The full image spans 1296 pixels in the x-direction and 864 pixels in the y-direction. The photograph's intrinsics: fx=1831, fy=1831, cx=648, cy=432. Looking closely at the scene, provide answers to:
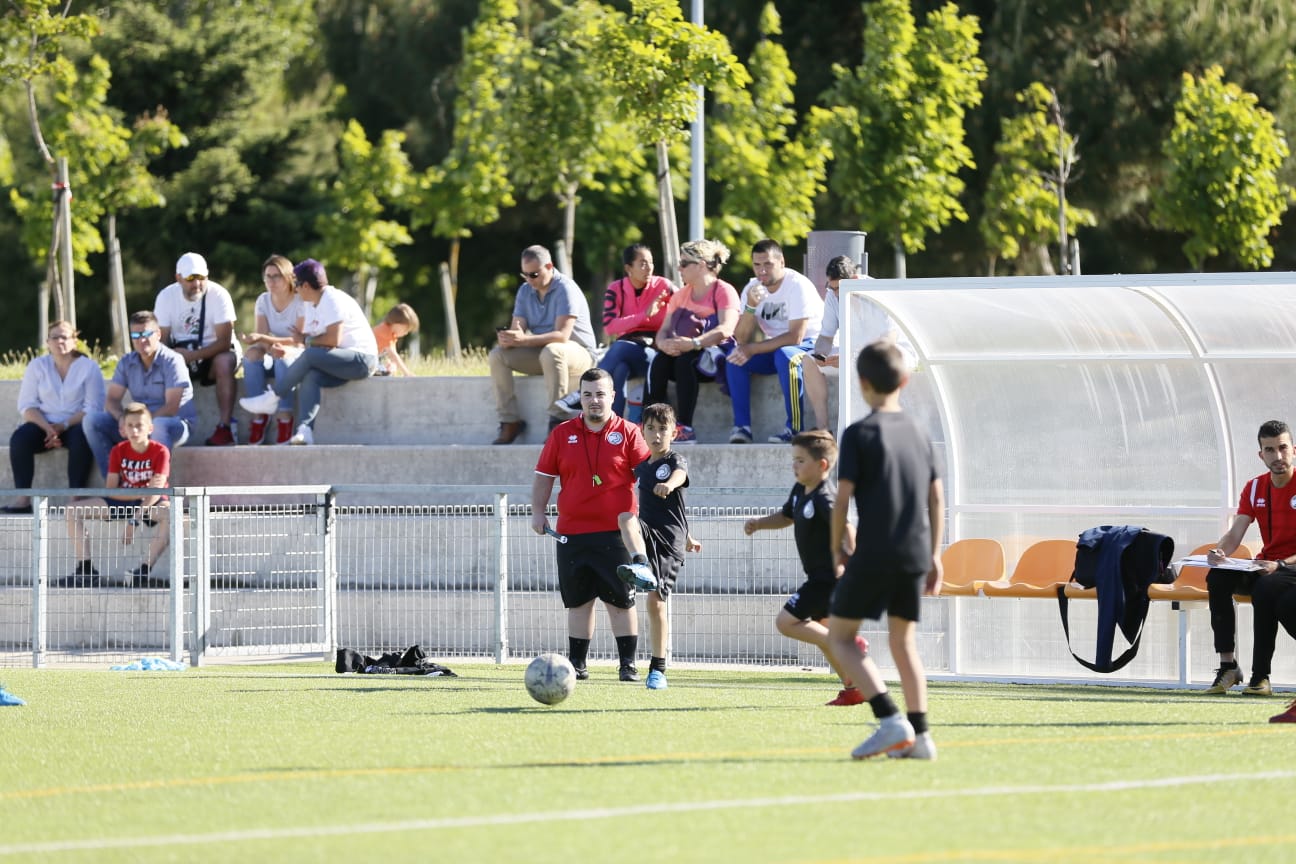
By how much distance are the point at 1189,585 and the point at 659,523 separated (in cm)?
346

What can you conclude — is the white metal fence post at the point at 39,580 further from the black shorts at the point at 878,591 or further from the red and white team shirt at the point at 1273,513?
the red and white team shirt at the point at 1273,513

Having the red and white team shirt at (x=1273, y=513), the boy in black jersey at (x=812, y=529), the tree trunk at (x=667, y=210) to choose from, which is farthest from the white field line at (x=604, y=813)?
the tree trunk at (x=667, y=210)

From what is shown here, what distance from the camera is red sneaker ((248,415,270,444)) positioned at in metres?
16.8

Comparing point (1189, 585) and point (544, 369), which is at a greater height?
point (544, 369)

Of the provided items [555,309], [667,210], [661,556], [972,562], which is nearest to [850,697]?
[661,556]

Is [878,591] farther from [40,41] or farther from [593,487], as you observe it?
[40,41]

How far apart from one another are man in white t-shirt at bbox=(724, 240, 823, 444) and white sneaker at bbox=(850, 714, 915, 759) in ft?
22.7

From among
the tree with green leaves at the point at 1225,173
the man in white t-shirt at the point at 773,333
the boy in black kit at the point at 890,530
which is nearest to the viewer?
the boy in black kit at the point at 890,530

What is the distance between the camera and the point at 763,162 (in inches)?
1096

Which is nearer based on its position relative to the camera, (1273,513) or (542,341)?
(1273,513)

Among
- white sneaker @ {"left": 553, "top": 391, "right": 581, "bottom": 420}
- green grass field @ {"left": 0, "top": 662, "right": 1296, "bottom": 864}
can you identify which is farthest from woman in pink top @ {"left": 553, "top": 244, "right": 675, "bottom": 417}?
green grass field @ {"left": 0, "top": 662, "right": 1296, "bottom": 864}

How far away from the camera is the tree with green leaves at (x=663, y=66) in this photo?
19547mm

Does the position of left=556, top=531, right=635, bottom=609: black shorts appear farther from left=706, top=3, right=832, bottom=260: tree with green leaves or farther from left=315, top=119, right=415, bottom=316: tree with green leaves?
left=315, top=119, right=415, bottom=316: tree with green leaves

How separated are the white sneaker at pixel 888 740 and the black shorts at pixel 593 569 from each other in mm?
3833
